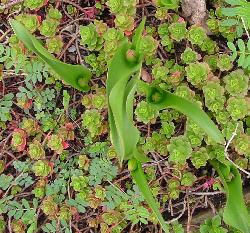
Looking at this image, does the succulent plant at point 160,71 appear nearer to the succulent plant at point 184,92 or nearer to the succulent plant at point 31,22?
the succulent plant at point 184,92

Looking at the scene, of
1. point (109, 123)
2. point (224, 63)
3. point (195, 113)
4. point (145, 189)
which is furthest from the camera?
point (224, 63)

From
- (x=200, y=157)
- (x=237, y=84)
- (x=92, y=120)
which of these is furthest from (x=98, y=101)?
(x=237, y=84)

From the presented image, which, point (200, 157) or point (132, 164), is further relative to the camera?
point (200, 157)

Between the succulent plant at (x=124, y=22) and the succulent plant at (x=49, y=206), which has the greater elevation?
the succulent plant at (x=124, y=22)

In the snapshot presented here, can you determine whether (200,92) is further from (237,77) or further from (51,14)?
(51,14)

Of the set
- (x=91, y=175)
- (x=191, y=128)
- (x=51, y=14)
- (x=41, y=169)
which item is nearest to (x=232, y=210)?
(x=191, y=128)

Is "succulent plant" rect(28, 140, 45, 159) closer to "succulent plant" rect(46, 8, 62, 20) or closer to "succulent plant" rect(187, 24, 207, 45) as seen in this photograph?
"succulent plant" rect(46, 8, 62, 20)

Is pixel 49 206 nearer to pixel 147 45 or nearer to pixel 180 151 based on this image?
pixel 180 151

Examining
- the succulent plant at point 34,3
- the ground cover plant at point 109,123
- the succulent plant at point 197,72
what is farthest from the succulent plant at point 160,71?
the succulent plant at point 34,3
